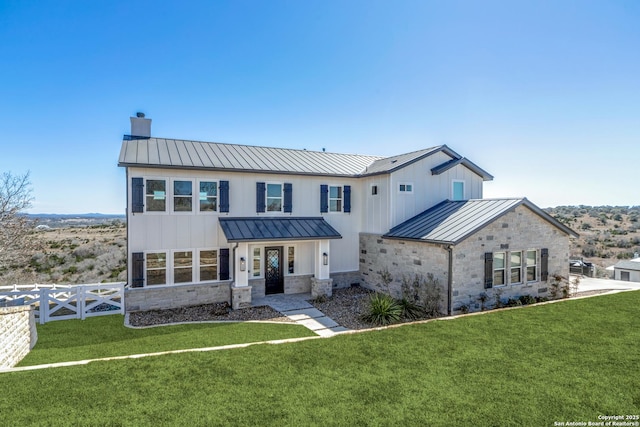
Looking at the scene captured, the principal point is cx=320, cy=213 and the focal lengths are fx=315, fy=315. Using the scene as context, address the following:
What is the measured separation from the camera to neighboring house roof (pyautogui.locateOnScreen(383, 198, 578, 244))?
1159 centimetres

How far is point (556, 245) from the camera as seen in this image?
13523 millimetres

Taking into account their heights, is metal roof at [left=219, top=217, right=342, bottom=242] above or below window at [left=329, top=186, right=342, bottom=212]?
below

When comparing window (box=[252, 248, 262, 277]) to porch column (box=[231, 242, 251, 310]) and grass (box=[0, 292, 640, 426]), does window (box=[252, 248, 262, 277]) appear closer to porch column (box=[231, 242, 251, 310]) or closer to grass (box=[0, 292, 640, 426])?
porch column (box=[231, 242, 251, 310])

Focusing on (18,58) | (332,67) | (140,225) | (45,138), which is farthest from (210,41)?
(45,138)

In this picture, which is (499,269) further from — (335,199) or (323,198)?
(323,198)

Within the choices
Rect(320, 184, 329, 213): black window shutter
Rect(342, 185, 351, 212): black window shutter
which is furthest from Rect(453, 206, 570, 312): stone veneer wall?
Rect(320, 184, 329, 213): black window shutter

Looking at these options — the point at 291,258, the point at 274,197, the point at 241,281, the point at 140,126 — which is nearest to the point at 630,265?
the point at 291,258

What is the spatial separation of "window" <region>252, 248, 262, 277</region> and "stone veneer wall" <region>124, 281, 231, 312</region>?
4.28 ft

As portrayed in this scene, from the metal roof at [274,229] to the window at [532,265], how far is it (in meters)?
7.88

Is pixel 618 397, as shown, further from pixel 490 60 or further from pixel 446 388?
pixel 490 60

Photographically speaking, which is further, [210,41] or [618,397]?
[210,41]

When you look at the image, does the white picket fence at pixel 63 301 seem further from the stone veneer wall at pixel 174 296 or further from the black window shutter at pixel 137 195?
the black window shutter at pixel 137 195

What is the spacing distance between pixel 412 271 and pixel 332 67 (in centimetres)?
1144

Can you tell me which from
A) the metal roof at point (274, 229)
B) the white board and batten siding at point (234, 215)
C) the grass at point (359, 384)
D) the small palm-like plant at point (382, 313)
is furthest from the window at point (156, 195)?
the small palm-like plant at point (382, 313)
